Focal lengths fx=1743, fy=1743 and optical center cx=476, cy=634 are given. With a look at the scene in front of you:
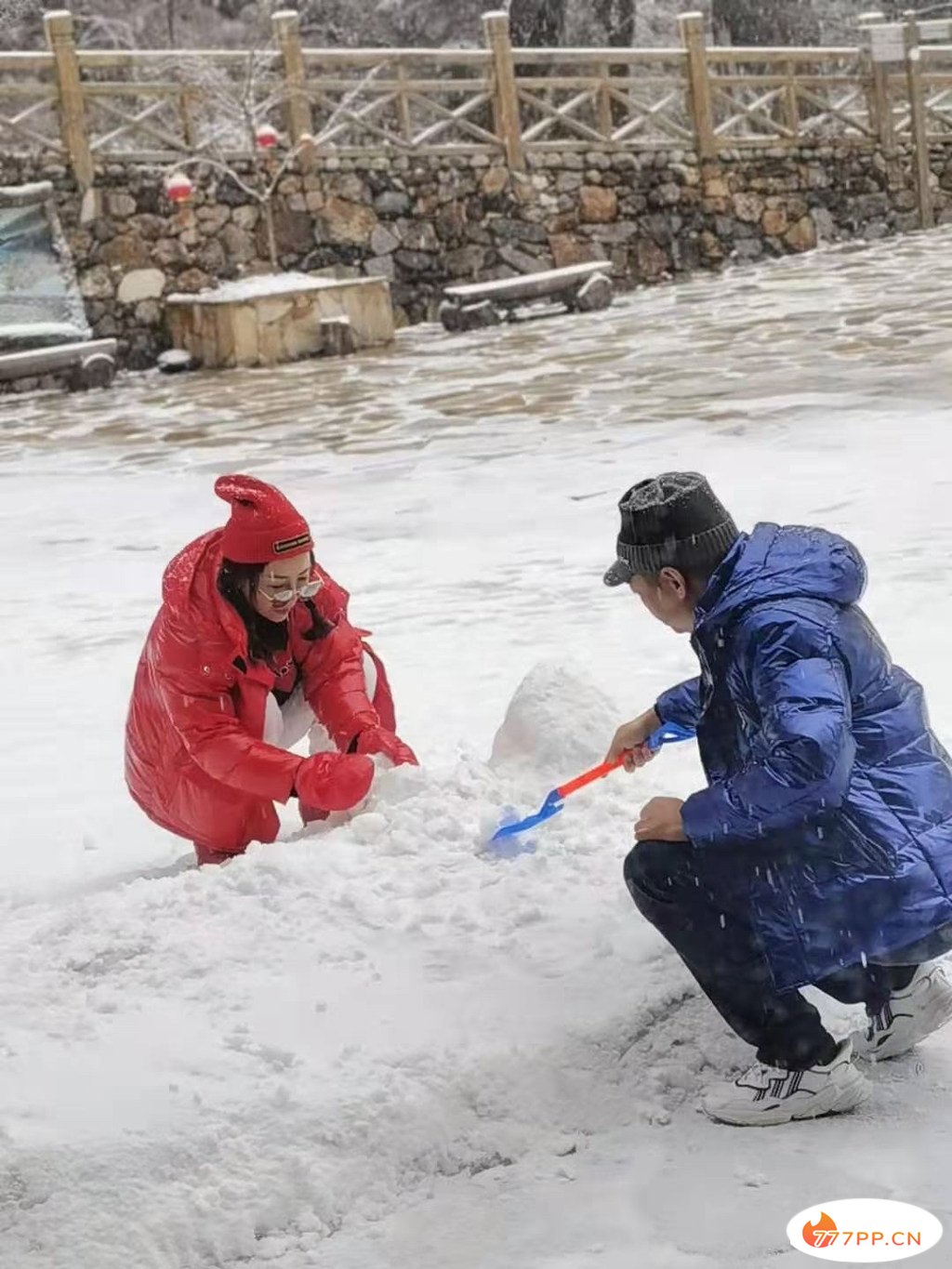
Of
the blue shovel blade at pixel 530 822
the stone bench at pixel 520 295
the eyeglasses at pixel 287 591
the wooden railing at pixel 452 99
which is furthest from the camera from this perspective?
the stone bench at pixel 520 295

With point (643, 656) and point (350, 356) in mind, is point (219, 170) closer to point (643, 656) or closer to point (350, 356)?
point (350, 356)

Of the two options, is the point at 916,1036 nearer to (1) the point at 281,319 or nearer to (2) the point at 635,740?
(2) the point at 635,740

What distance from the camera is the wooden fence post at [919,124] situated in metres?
18.4

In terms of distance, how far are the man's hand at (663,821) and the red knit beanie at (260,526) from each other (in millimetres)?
1041

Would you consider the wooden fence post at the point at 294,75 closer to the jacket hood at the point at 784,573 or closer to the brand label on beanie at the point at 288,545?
the brand label on beanie at the point at 288,545

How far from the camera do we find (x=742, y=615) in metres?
1.99

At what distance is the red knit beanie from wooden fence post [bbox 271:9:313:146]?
11.7 meters

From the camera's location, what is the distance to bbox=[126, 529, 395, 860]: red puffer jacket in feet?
9.87

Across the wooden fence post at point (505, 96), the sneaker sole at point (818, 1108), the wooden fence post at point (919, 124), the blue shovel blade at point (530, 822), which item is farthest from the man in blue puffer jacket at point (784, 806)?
the wooden fence post at point (919, 124)

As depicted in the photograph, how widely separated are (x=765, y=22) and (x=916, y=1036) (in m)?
23.4

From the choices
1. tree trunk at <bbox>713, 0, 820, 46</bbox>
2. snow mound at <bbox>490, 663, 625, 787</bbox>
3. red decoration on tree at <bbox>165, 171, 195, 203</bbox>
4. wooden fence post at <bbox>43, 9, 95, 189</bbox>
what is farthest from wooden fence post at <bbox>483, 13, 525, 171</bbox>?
snow mound at <bbox>490, 663, 625, 787</bbox>

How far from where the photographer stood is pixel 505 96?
15.2 metres

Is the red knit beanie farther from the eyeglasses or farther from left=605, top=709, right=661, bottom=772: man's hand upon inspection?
left=605, top=709, right=661, bottom=772: man's hand

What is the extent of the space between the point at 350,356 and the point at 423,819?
1005cm
